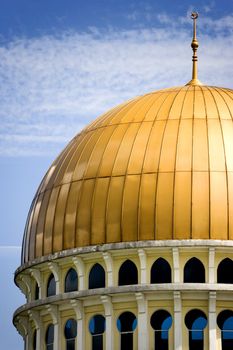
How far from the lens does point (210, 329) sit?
2418 inches

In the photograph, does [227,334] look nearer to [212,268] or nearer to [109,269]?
[212,268]

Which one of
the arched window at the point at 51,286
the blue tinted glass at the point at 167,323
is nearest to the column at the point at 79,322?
the arched window at the point at 51,286

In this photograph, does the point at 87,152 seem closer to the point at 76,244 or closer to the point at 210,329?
the point at 76,244

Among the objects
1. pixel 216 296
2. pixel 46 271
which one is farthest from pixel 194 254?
pixel 46 271

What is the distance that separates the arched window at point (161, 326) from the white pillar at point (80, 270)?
3.04m

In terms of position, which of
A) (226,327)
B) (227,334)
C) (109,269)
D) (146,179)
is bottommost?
(227,334)

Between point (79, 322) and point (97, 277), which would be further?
point (79, 322)

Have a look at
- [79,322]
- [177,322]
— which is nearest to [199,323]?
[177,322]

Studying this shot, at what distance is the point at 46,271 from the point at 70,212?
9.30 feet

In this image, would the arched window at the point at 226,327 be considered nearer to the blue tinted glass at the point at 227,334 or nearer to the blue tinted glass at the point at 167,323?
Answer: the blue tinted glass at the point at 227,334

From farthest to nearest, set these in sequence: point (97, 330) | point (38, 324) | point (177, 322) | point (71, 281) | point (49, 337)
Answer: point (38, 324)
point (49, 337)
point (71, 281)
point (97, 330)
point (177, 322)

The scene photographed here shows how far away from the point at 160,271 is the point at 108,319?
2687mm

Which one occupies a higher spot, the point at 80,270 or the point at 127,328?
the point at 80,270

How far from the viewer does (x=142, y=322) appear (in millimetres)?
61906
